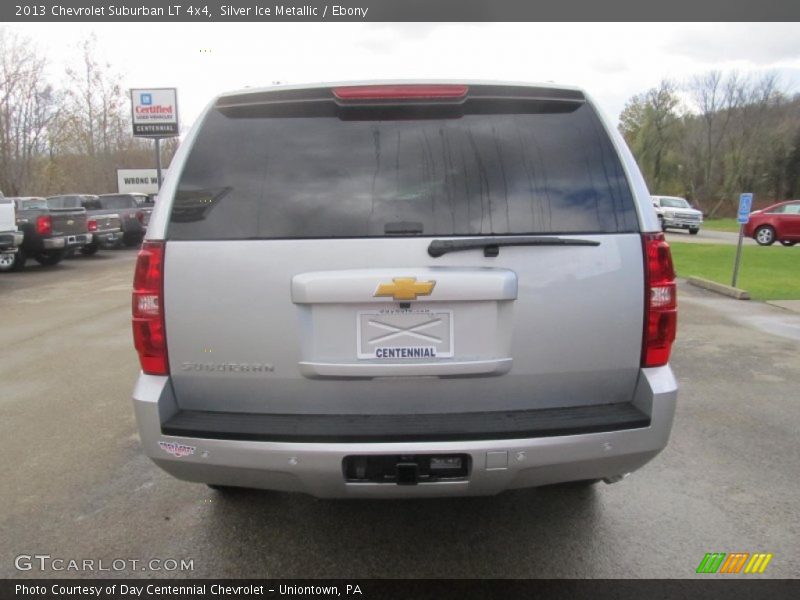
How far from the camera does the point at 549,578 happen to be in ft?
8.52

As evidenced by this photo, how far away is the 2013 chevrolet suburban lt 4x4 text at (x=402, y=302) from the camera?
7.32 feet

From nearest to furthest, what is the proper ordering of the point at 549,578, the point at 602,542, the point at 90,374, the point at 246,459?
the point at 246,459 → the point at 549,578 → the point at 602,542 → the point at 90,374

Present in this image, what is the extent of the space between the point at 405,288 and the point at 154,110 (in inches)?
1318

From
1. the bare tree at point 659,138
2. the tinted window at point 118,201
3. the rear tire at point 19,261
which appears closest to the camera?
the rear tire at point 19,261

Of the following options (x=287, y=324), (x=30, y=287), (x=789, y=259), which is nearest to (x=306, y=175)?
(x=287, y=324)

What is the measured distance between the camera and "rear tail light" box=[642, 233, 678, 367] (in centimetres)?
233

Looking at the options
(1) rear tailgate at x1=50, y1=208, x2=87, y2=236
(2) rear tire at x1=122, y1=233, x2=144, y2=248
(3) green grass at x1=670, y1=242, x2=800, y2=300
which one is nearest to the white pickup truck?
(1) rear tailgate at x1=50, y1=208, x2=87, y2=236

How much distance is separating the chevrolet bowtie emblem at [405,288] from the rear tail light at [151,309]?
2.87 feet

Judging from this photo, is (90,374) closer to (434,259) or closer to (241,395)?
(241,395)

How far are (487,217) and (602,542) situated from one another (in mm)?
1735

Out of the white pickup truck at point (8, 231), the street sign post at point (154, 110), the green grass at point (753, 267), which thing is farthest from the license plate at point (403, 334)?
the street sign post at point (154, 110)

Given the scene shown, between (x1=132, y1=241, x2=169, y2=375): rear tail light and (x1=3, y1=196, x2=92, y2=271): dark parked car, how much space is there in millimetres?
14285

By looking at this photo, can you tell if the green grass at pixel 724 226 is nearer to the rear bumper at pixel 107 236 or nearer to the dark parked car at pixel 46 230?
the rear bumper at pixel 107 236

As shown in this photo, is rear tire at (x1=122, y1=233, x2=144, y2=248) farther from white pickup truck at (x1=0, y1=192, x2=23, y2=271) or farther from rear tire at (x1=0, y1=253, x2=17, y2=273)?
white pickup truck at (x1=0, y1=192, x2=23, y2=271)
